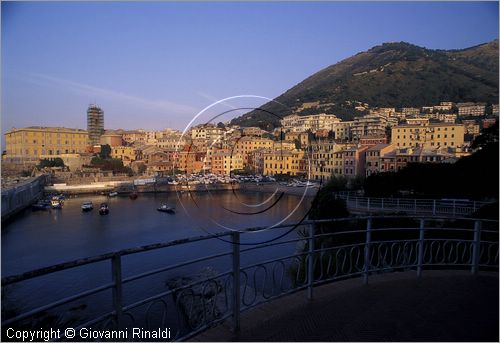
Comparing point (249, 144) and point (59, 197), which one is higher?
point (249, 144)

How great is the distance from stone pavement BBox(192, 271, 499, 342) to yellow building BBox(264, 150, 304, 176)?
94 cm

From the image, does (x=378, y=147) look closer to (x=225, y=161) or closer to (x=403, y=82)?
(x=225, y=161)

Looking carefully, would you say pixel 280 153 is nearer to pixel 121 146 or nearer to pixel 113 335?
pixel 113 335

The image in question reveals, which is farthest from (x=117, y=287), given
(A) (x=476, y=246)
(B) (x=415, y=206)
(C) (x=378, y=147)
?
(C) (x=378, y=147)

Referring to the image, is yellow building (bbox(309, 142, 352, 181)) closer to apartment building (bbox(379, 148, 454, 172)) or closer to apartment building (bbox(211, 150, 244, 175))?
apartment building (bbox(211, 150, 244, 175))

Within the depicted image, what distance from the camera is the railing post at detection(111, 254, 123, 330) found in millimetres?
1211

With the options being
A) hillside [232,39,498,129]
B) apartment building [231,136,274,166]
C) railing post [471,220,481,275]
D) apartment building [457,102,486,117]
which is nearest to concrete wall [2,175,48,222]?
apartment building [231,136,274,166]

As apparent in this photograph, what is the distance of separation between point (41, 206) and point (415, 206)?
1868 cm

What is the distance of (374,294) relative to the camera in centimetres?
223

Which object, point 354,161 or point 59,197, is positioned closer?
point 354,161

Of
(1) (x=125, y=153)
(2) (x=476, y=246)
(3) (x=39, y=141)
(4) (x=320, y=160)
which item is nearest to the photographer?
(2) (x=476, y=246)

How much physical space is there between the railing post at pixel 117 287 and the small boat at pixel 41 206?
68.8 feet

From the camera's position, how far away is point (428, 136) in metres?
20.1

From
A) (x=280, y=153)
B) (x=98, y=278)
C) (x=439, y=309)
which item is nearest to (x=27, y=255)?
(x=98, y=278)
